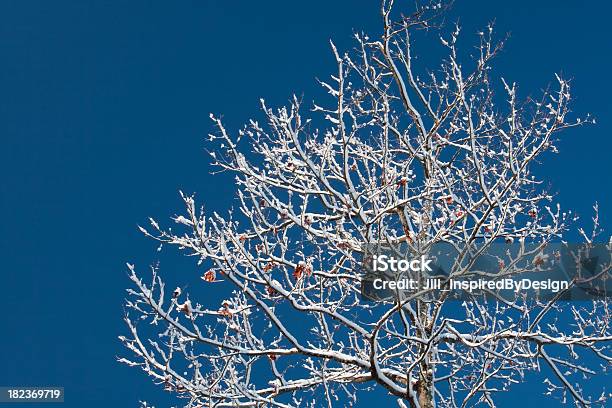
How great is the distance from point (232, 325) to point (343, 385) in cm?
188

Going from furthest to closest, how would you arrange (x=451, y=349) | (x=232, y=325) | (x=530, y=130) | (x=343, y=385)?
(x=451, y=349) → (x=343, y=385) → (x=530, y=130) → (x=232, y=325)

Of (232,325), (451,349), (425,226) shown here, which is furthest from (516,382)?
(232,325)

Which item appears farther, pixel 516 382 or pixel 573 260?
pixel 516 382

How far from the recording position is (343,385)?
26.2ft

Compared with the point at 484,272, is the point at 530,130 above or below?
above

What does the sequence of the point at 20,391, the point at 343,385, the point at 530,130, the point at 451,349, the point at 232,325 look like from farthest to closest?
the point at 20,391
the point at 451,349
the point at 343,385
the point at 530,130
the point at 232,325

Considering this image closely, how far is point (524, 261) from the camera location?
7.10 metres

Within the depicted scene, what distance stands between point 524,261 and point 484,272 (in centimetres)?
49

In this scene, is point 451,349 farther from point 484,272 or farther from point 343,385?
point 484,272

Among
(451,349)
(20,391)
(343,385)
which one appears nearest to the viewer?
(343,385)

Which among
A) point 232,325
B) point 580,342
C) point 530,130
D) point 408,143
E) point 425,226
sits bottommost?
point 580,342

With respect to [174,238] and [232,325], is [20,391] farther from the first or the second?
[232,325]

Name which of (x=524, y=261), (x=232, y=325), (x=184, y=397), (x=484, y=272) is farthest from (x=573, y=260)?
(x=184, y=397)

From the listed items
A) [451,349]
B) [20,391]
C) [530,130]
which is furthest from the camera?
[20,391]
